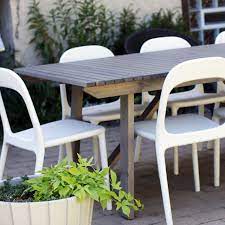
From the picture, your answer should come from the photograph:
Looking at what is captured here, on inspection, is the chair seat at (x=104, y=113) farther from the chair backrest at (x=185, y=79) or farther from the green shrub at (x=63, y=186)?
the green shrub at (x=63, y=186)

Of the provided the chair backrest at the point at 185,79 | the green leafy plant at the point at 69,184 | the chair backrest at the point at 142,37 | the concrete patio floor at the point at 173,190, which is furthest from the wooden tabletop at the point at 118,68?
the chair backrest at the point at 142,37

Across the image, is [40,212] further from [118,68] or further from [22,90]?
[118,68]

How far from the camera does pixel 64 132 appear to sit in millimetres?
3875

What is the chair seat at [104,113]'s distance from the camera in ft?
14.5

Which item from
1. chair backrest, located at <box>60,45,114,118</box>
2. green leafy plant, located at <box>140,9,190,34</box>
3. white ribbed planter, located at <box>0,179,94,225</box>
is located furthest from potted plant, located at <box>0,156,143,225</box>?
green leafy plant, located at <box>140,9,190,34</box>

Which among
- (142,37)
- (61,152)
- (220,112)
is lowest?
(61,152)

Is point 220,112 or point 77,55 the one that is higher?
point 77,55

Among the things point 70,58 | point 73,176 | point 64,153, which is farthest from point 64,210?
point 70,58

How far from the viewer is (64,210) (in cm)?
273

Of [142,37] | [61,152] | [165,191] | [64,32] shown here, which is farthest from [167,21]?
[165,191]

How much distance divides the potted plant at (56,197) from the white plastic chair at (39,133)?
746 millimetres

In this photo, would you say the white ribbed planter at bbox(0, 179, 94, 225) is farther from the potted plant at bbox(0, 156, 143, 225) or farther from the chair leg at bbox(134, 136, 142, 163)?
the chair leg at bbox(134, 136, 142, 163)

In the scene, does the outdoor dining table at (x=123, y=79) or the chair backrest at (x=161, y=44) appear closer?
the outdoor dining table at (x=123, y=79)

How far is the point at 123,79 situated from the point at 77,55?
1315mm
